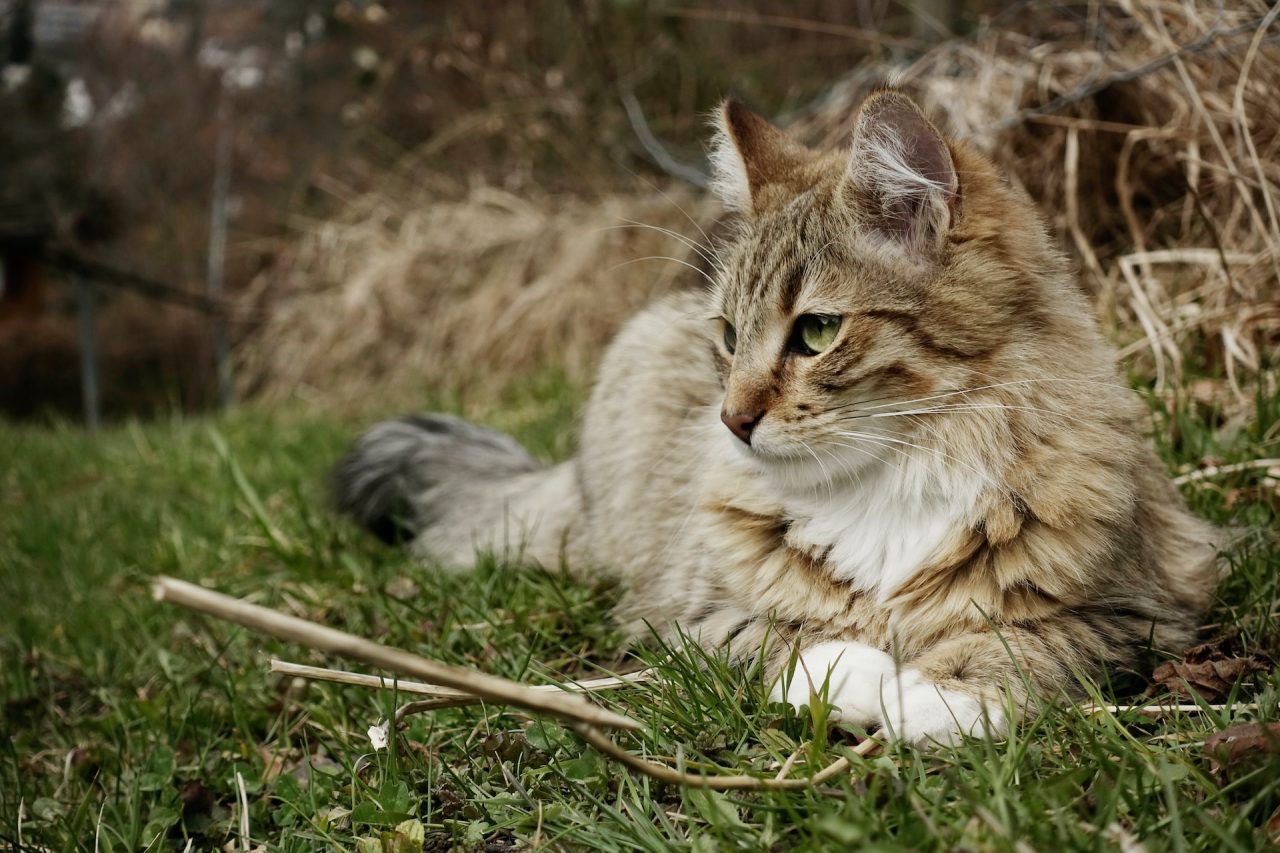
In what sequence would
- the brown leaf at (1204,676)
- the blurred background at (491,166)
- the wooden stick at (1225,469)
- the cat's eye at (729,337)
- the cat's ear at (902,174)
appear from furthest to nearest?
the blurred background at (491,166) → the wooden stick at (1225,469) → the cat's eye at (729,337) → the cat's ear at (902,174) → the brown leaf at (1204,676)

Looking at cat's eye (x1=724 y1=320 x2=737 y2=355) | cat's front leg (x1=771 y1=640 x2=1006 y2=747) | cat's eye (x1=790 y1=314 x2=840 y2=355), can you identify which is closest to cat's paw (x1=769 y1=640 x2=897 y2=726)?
cat's front leg (x1=771 y1=640 x2=1006 y2=747)

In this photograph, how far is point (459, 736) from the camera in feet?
6.60

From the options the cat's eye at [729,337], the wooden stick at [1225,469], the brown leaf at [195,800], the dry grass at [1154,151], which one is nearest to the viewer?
the brown leaf at [195,800]

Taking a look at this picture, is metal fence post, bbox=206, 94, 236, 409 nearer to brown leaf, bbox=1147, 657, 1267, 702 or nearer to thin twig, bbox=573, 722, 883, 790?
thin twig, bbox=573, 722, 883, 790

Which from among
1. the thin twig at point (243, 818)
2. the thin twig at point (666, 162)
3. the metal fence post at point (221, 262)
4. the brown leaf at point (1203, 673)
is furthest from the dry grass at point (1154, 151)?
the metal fence post at point (221, 262)

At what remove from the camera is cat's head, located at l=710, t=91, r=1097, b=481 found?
75.4 inches

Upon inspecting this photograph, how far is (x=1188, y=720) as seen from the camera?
168cm

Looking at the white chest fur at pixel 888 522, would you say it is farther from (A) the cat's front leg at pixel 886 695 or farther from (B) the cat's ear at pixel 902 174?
(B) the cat's ear at pixel 902 174

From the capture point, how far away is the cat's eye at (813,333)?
6.43 feet

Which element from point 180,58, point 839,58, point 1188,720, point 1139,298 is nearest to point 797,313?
point 1188,720

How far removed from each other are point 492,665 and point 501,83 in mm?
6759

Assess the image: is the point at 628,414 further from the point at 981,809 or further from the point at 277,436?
the point at 277,436

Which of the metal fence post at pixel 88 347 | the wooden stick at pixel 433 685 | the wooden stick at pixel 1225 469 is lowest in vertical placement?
the metal fence post at pixel 88 347

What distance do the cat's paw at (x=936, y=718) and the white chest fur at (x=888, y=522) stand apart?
0.99 feet
